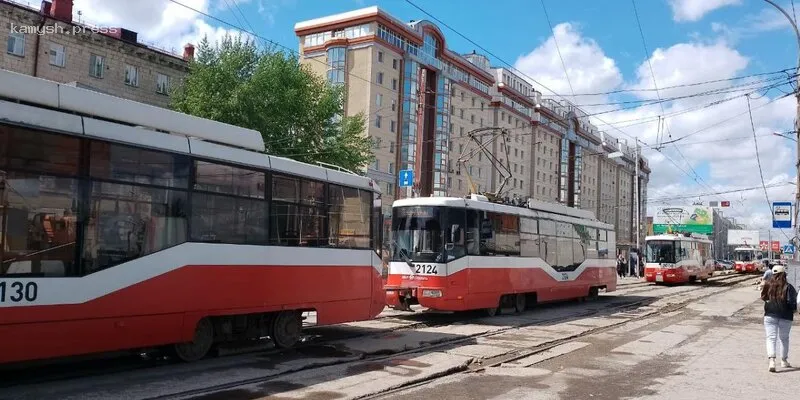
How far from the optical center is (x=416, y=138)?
6281cm

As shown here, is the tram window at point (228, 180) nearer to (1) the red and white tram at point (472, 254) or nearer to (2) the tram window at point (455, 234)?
(1) the red and white tram at point (472, 254)

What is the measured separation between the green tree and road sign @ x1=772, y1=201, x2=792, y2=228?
718 inches

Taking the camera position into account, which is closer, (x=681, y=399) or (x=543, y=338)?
(x=681, y=399)

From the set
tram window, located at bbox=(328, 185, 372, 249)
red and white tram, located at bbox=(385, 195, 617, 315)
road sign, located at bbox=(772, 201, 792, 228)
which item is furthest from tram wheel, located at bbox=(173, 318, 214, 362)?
road sign, located at bbox=(772, 201, 792, 228)

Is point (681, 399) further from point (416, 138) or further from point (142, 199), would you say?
point (416, 138)

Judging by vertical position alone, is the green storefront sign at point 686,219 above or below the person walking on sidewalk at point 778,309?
above

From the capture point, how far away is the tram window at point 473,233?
1563 centimetres

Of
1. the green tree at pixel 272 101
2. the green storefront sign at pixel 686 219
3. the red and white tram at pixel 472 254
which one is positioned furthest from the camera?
the green storefront sign at pixel 686 219

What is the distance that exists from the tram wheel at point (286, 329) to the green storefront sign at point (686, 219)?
187ft

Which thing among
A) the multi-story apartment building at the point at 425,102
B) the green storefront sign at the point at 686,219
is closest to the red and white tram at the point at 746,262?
the green storefront sign at the point at 686,219

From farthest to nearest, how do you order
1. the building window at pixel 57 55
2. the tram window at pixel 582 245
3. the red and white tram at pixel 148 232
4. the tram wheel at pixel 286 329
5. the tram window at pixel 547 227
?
the building window at pixel 57 55 → the tram window at pixel 582 245 → the tram window at pixel 547 227 → the tram wheel at pixel 286 329 → the red and white tram at pixel 148 232

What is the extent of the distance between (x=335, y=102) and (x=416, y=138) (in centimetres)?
3193

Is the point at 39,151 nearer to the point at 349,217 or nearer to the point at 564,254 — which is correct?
the point at 349,217

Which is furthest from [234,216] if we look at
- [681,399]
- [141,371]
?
[681,399]
